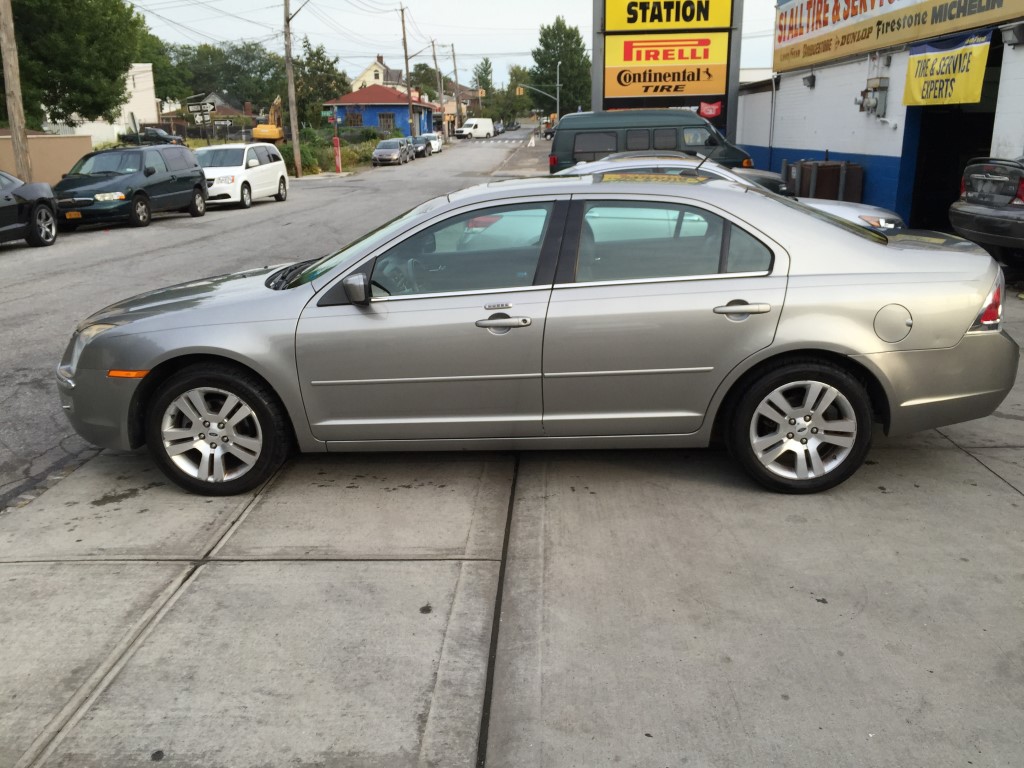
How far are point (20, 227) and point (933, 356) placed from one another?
14895 mm

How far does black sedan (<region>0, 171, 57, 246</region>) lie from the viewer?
48.6 ft

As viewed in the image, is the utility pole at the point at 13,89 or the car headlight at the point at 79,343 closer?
the car headlight at the point at 79,343

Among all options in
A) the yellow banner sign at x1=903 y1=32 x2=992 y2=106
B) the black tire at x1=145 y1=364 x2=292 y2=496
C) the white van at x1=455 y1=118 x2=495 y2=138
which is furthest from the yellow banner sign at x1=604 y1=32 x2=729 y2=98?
the white van at x1=455 y1=118 x2=495 y2=138

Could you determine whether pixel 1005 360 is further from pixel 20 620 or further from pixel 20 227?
pixel 20 227

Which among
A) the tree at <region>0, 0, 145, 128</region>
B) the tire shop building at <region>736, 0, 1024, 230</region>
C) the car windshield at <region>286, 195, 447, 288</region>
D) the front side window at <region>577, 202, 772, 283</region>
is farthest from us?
the tree at <region>0, 0, 145, 128</region>

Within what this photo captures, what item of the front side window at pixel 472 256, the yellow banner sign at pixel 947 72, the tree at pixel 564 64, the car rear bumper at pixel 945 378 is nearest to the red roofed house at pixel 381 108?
the tree at pixel 564 64

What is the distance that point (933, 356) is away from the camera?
449 cm

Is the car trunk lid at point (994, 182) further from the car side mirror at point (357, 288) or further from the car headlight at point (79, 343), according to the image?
the car headlight at point (79, 343)

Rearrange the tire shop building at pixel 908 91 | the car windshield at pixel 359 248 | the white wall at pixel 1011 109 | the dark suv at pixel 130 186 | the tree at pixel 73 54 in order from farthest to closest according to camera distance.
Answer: the tree at pixel 73 54 → the dark suv at pixel 130 186 → the tire shop building at pixel 908 91 → the white wall at pixel 1011 109 → the car windshield at pixel 359 248

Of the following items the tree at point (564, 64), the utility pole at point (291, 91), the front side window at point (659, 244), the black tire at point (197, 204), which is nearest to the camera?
the front side window at point (659, 244)

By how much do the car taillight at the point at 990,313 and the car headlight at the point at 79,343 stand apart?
14.3 feet

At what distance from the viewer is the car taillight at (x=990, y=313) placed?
14.8ft

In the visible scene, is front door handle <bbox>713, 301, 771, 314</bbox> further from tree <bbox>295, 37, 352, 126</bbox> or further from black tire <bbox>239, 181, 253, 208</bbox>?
tree <bbox>295, 37, 352, 126</bbox>

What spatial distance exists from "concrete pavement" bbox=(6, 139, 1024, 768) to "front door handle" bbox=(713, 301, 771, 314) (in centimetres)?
94
